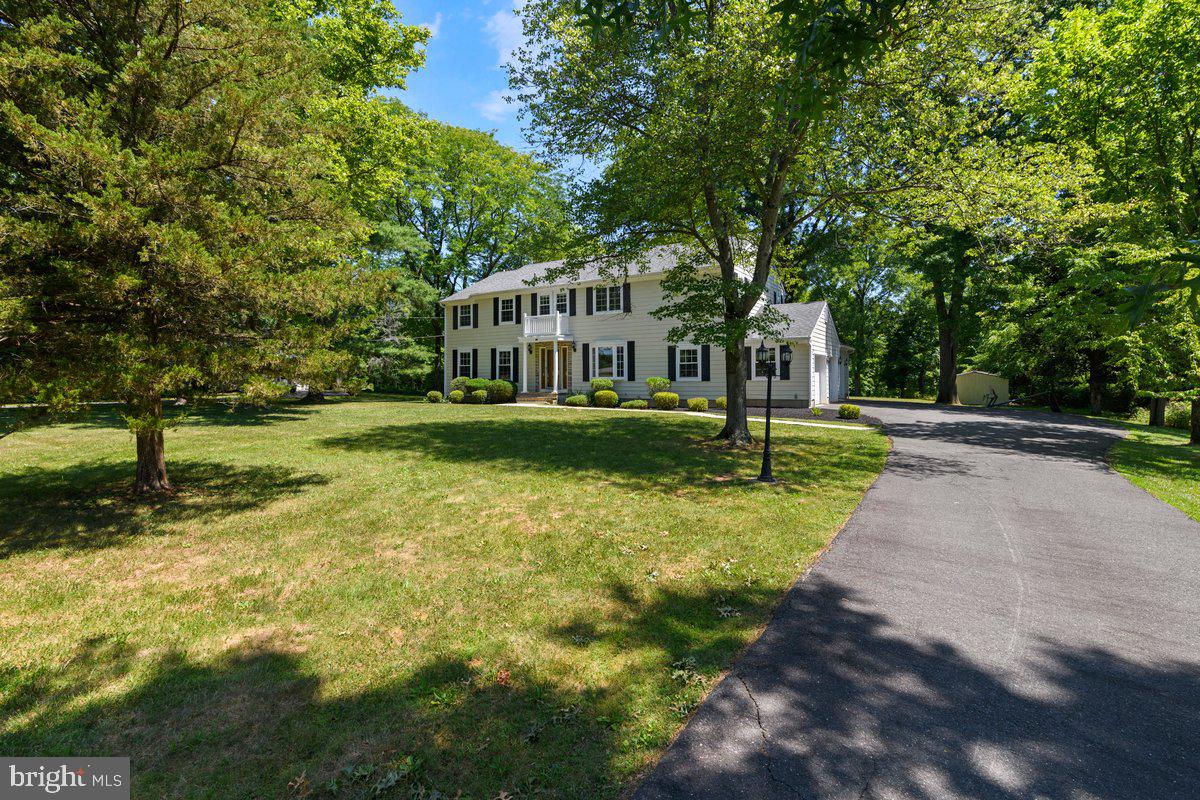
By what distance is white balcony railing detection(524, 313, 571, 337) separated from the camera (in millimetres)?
25156

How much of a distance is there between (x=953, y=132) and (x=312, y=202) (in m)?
12.3

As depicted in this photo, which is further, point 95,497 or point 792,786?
point 95,497

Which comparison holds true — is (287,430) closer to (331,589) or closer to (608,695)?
(331,589)

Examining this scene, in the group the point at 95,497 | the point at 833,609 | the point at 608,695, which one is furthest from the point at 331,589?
the point at 95,497

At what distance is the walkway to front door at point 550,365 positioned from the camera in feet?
88.1

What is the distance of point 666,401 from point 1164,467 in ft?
47.1

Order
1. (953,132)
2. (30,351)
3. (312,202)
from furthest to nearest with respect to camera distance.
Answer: (953,132)
(312,202)
(30,351)

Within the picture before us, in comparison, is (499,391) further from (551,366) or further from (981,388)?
(981,388)

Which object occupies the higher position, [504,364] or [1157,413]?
[504,364]

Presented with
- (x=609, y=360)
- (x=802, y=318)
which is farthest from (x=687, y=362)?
(x=802, y=318)

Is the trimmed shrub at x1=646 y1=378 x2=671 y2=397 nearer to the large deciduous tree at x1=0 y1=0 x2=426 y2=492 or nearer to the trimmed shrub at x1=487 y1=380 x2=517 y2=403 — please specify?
the trimmed shrub at x1=487 y1=380 x2=517 y2=403

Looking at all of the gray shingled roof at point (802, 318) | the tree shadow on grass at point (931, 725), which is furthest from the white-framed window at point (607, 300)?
the tree shadow on grass at point (931, 725)

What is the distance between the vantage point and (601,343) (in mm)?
24688

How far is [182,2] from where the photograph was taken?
5961mm
